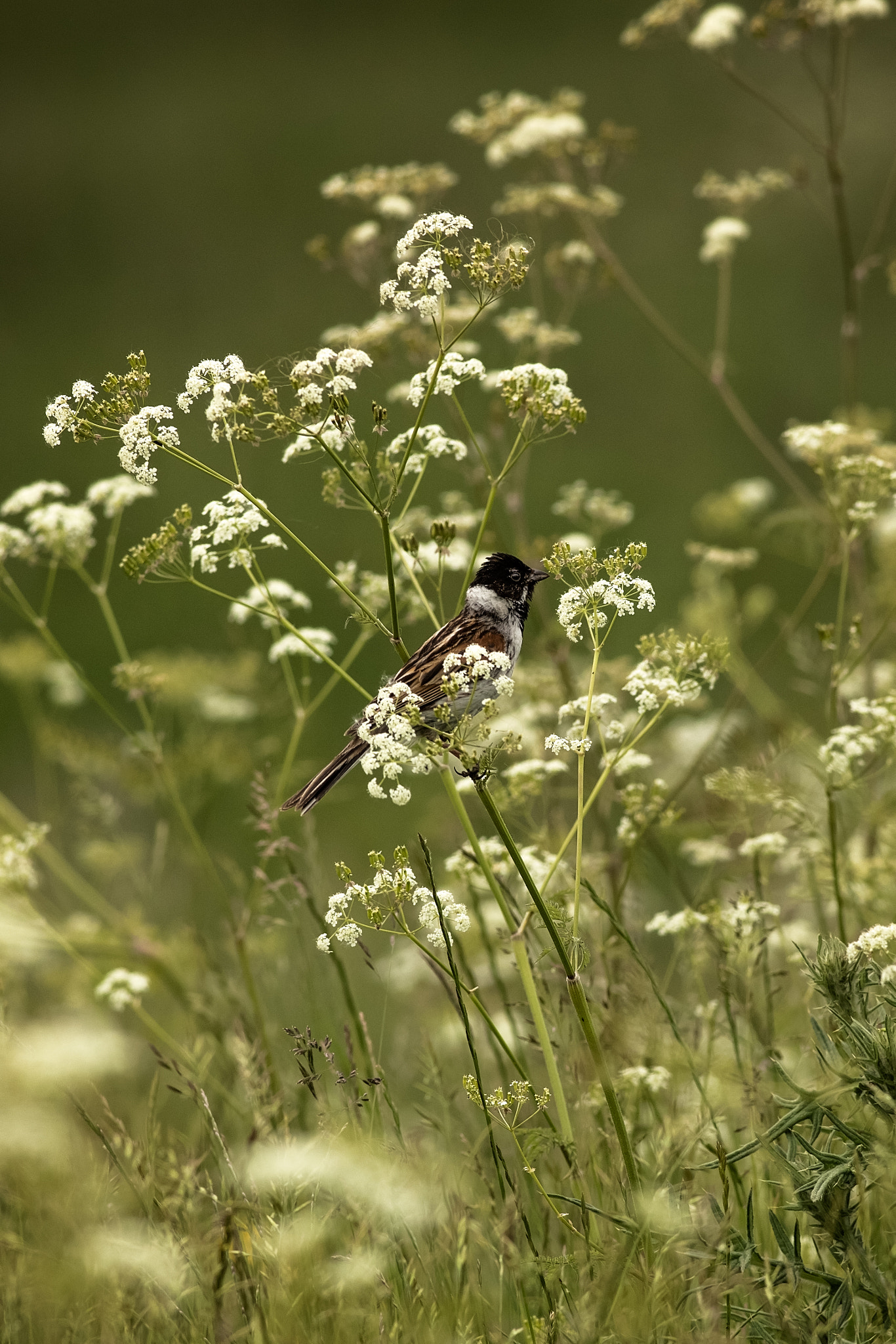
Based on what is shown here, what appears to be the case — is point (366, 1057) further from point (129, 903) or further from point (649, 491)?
point (649, 491)

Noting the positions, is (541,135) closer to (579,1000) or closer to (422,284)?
(422,284)

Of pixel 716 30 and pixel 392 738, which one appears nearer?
pixel 392 738

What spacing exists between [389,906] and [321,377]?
2.64ft

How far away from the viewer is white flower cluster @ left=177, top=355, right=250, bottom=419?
5.57 feet

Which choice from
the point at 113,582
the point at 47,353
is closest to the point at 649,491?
the point at 113,582

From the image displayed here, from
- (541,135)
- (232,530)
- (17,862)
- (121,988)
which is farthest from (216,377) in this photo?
(541,135)

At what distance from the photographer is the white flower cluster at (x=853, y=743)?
2.41m

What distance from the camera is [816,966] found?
5.10ft

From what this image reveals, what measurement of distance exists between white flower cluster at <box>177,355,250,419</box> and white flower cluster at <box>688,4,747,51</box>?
3.60 meters

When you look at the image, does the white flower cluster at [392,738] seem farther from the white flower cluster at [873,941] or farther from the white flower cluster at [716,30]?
the white flower cluster at [716,30]

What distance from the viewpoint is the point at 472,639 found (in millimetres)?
2002

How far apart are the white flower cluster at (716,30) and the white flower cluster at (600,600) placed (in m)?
3.62

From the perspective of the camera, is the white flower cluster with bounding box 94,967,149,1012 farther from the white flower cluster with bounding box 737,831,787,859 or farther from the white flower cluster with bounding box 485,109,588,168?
the white flower cluster with bounding box 485,109,588,168

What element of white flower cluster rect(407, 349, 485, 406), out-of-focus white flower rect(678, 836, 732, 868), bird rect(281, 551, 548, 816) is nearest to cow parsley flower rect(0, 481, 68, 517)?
white flower cluster rect(407, 349, 485, 406)
